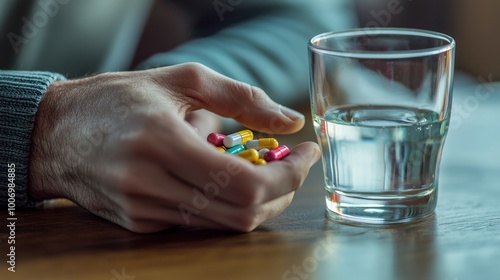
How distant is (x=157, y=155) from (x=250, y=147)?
0.16 metres

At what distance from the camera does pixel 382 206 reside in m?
0.81

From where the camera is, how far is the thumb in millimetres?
890

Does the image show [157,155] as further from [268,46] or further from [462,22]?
[462,22]

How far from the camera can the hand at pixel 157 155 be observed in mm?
763

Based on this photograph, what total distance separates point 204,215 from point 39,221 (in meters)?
0.20

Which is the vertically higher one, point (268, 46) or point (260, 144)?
point (260, 144)

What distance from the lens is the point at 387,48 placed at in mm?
894

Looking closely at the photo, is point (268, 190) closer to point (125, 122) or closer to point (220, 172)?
point (220, 172)

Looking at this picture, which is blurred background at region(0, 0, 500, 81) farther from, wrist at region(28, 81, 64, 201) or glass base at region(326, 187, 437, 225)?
glass base at region(326, 187, 437, 225)

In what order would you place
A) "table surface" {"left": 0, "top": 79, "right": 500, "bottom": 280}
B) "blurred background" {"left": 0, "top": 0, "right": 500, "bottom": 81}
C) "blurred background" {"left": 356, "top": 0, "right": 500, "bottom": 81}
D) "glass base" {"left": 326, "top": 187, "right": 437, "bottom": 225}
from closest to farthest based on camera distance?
1. "table surface" {"left": 0, "top": 79, "right": 500, "bottom": 280}
2. "glass base" {"left": 326, "top": 187, "right": 437, "bottom": 225}
3. "blurred background" {"left": 0, "top": 0, "right": 500, "bottom": 81}
4. "blurred background" {"left": 356, "top": 0, "right": 500, "bottom": 81}

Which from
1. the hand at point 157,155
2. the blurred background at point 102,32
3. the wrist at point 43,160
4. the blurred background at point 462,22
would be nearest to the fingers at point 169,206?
the hand at point 157,155

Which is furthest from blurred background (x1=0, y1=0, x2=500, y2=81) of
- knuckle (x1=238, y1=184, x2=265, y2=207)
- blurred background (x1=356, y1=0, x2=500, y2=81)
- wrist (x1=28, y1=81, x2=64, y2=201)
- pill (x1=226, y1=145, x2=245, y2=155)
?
knuckle (x1=238, y1=184, x2=265, y2=207)

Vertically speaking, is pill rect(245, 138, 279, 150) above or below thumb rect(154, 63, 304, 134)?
below

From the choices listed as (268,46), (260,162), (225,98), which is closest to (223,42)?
(268,46)
